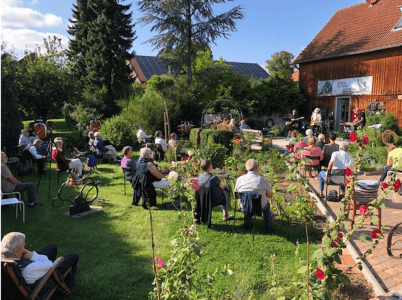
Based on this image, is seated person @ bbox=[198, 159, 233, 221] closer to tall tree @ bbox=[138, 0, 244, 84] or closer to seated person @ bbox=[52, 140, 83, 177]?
seated person @ bbox=[52, 140, 83, 177]

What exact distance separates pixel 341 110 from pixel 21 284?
2036 cm

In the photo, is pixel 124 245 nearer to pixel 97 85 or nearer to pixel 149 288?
pixel 149 288

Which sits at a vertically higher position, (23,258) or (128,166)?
(128,166)

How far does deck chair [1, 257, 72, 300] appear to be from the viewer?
3.17m

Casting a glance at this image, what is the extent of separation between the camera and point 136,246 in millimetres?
5125

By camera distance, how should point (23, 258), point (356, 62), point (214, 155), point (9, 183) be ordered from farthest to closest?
1. point (356, 62)
2. point (214, 155)
3. point (9, 183)
4. point (23, 258)

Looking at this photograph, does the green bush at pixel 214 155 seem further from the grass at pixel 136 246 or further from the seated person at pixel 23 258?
the seated person at pixel 23 258

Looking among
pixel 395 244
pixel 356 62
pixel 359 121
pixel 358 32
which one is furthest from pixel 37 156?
pixel 358 32

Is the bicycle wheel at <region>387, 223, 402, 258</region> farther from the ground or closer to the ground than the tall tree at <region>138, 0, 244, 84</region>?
closer to the ground

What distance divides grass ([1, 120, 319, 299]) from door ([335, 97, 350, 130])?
16.0m

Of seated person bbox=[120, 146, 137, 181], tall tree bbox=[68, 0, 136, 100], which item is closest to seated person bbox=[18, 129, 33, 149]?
seated person bbox=[120, 146, 137, 181]

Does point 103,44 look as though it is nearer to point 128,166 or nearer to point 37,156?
point 37,156

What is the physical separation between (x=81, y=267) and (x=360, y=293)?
3492mm

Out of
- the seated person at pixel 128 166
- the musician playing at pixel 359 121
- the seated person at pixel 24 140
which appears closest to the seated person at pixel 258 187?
the seated person at pixel 128 166
